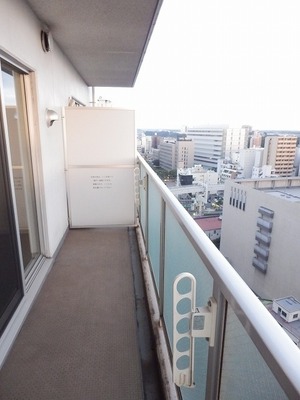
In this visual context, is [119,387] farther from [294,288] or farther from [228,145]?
[228,145]

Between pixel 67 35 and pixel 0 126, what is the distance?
181 cm

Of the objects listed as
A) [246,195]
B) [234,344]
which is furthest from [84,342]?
[246,195]

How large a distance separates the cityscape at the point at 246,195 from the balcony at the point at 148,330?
2.60 metres

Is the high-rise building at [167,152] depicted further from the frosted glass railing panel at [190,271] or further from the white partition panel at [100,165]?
the frosted glass railing panel at [190,271]

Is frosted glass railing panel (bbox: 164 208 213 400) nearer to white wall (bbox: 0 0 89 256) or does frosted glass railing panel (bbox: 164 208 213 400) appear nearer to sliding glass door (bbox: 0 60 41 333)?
sliding glass door (bbox: 0 60 41 333)

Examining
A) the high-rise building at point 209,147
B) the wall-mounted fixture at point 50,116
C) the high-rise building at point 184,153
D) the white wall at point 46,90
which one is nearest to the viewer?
the white wall at point 46,90

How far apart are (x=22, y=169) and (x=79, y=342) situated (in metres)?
1.67

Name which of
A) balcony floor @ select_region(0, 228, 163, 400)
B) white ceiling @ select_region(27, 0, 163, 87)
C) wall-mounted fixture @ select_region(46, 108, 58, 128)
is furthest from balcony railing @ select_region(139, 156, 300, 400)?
wall-mounted fixture @ select_region(46, 108, 58, 128)

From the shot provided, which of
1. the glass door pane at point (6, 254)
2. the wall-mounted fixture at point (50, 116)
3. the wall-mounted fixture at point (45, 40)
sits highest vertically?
the wall-mounted fixture at point (45, 40)

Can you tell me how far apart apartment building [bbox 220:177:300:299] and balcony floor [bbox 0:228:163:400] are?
4371 millimetres

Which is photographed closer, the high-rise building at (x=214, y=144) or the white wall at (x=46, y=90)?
the white wall at (x=46, y=90)

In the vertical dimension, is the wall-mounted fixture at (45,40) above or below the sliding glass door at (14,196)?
above

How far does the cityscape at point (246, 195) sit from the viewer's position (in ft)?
21.2

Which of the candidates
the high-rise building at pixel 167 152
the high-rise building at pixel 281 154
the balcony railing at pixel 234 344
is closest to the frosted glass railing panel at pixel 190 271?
the balcony railing at pixel 234 344
